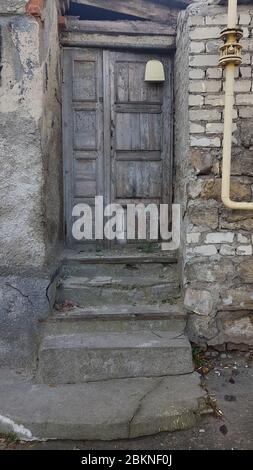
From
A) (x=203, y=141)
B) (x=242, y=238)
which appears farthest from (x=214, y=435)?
(x=203, y=141)

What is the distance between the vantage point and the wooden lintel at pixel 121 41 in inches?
155

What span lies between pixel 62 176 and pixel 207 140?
1629mm

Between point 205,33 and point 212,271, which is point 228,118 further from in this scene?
point 212,271

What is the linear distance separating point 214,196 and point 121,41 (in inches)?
77.7

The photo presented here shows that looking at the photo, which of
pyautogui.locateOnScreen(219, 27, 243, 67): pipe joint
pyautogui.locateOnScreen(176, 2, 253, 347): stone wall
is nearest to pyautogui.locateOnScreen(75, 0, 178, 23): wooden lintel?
pyautogui.locateOnScreen(176, 2, 253, 347): stone wall

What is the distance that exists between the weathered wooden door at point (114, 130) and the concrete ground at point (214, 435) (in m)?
2.09

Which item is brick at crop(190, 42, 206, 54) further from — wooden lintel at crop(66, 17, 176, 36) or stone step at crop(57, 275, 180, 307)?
stone step at crop(57, 275, 180, 307)

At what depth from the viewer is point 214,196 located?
324cm

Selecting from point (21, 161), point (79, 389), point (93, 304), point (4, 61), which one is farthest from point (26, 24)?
point (79, 389)

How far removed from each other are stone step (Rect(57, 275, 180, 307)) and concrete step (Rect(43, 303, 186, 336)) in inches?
8.9

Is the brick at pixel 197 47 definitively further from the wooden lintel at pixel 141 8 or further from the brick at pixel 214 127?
the wooden lintel at pixel 141 8

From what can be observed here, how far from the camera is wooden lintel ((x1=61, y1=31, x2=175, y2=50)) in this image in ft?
12.9
